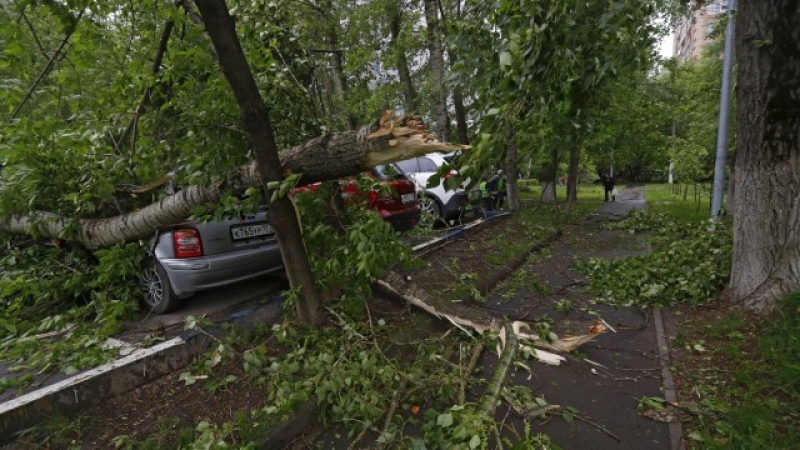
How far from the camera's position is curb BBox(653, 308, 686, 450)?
99.2 inches

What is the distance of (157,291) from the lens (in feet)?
15.0

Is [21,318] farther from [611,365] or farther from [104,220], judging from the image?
[611,365]

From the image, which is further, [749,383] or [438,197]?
[438,197]

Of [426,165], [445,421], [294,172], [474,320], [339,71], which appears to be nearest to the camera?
[445,421]

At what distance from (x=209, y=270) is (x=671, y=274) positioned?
561 cm

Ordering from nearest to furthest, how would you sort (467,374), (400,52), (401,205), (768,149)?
(467,374)
(768,149)
(401,205)
(400,52)

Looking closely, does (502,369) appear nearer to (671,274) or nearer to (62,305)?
(671,274)

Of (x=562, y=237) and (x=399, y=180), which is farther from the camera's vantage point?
(x=562, y=237)

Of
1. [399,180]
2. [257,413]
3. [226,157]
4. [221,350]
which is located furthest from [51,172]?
[399,180]

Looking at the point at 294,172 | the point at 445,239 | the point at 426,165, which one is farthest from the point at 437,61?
the point at 294,172

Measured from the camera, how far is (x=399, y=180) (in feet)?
23.3

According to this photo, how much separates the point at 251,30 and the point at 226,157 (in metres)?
1.41

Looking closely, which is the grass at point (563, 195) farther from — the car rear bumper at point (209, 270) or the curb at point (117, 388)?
the curb at point (117, 388)

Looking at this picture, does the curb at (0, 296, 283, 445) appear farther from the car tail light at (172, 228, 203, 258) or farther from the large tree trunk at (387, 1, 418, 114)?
the large tree trunk at (387, 1, 418, 114)
